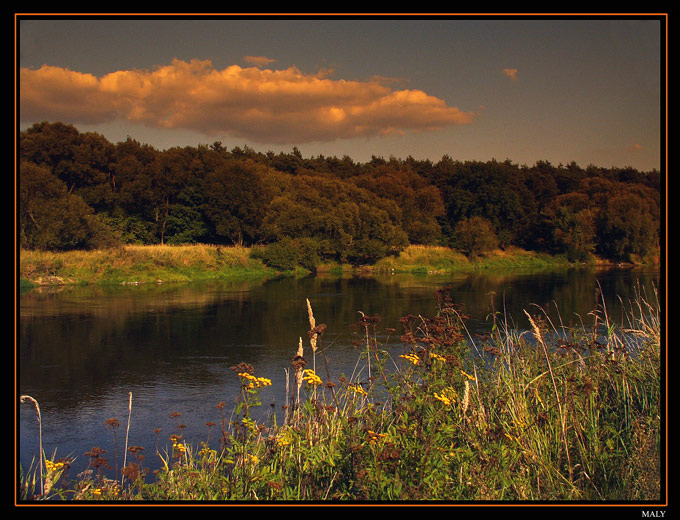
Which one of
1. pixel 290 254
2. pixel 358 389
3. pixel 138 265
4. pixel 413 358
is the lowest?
pixel 358 389

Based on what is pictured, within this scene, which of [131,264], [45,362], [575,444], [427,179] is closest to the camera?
[575,444]

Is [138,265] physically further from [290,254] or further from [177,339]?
[177,339]

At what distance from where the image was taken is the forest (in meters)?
38.2

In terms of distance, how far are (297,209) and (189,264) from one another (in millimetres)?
8344

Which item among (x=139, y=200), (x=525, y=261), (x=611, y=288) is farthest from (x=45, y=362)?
(x=525, y=261)

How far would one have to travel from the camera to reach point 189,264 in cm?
3366

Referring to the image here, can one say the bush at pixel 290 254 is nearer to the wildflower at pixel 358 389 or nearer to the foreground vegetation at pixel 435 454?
the foreground vegetation at pixel 435 454

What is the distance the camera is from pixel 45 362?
12500 millimetres

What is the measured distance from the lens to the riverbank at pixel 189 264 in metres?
27.8

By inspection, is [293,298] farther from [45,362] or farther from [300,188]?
[300,188]

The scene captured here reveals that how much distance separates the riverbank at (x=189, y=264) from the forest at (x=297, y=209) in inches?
→ 35.8

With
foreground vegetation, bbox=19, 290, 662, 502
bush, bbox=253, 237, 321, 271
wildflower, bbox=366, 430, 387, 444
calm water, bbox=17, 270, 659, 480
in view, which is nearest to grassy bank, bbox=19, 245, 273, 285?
bush, bbox=253, 237, 321, 271

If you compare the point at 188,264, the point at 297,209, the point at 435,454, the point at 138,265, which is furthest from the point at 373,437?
the point at 297,209
